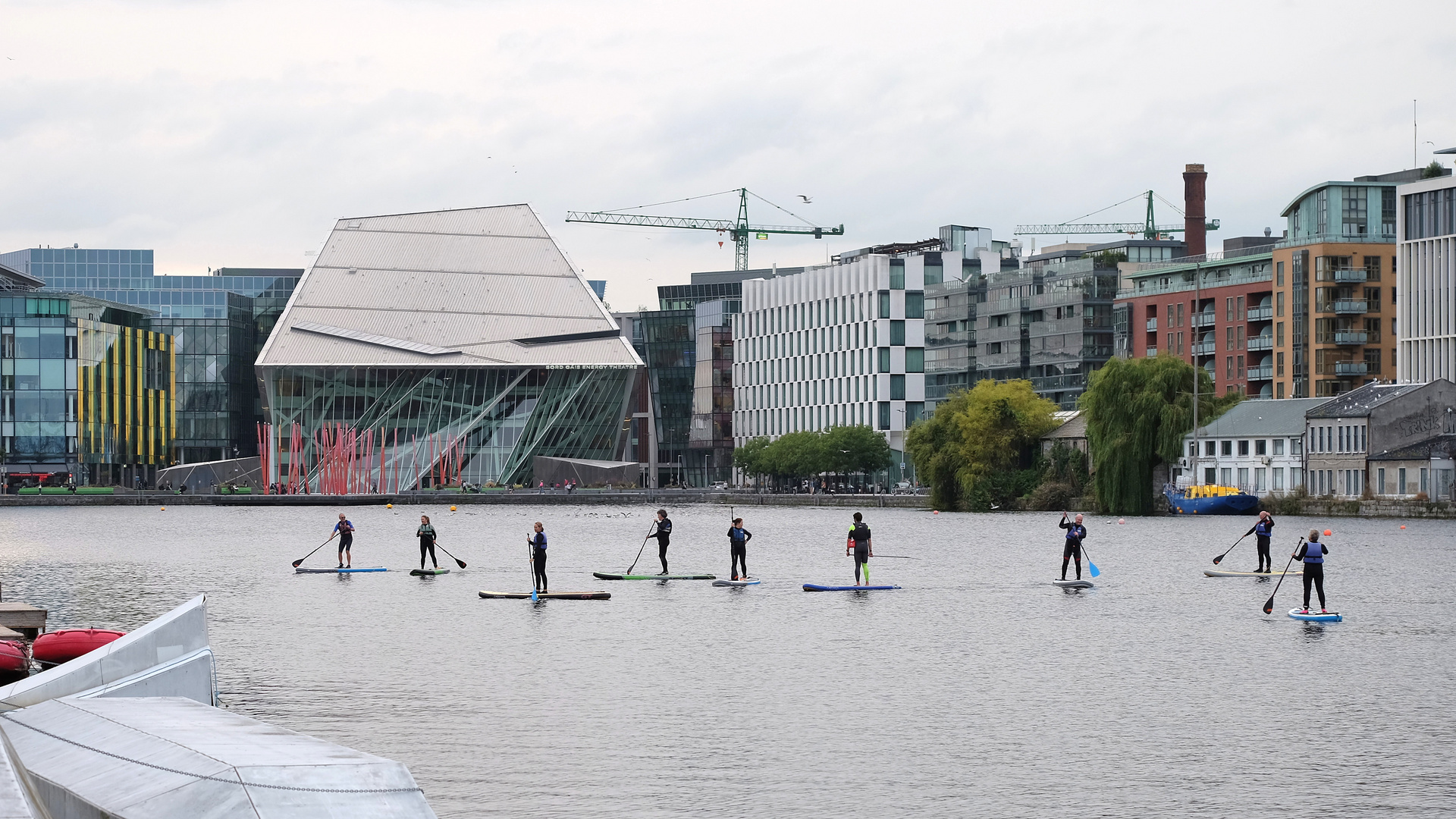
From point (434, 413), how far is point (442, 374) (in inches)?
150

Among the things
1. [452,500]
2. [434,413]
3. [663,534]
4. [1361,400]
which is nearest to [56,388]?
[434,413]

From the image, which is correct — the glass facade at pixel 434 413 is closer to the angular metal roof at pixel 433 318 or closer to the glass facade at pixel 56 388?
the angular metal roof at pixel 433 318

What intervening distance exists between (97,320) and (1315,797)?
173 m

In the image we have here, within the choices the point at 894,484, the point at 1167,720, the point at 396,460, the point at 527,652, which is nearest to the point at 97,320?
the point at 396,460

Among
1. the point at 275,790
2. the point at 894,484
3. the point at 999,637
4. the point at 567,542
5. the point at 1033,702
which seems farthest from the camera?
the point at 894,484

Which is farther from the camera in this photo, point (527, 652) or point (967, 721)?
point (527, 652)

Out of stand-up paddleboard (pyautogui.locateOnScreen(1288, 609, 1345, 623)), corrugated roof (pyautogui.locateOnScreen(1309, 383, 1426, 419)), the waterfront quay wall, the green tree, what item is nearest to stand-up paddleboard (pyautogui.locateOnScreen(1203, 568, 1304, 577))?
stand-up paddleboard (pyautogui.locateOnScreen(1288, 609, 1345, 623))

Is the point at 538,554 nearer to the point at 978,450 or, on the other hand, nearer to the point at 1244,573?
the point at 1244,573

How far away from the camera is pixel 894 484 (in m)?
199

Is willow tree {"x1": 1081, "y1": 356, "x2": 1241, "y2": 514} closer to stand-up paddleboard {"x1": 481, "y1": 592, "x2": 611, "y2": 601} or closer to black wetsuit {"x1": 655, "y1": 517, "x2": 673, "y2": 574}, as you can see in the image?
black wetsuit {"x1": 655, "y1": 517, "x2": 673, "y2": 574}

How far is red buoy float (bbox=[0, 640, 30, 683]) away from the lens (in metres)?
27.9

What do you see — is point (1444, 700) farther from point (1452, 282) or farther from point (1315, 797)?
point (1452, 282)

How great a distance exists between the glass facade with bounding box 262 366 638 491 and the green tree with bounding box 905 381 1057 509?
5678 cm

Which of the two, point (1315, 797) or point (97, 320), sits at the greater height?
point (97, 320)
